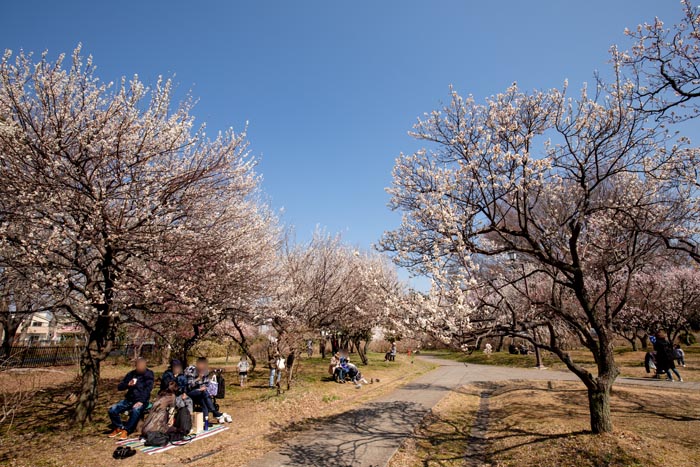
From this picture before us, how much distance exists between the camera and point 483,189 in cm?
839

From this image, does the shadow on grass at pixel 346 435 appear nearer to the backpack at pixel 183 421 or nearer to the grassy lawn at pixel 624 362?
the backpack at pixel 183 421

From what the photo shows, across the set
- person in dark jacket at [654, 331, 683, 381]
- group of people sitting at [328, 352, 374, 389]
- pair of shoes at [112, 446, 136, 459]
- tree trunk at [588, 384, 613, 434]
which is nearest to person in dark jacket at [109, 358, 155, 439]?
pair of shoes at [112, 446, 136, 459]

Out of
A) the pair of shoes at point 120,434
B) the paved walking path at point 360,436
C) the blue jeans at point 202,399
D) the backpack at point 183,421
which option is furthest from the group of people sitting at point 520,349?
the pair of shoes at point 120,434

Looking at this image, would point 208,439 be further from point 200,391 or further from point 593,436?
point 593,436

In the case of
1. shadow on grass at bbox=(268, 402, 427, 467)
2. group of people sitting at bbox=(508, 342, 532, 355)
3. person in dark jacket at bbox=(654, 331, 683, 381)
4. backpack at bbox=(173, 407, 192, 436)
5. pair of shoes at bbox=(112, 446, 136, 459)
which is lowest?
group of people sitting at bbox=(508, 342, 532, 355)

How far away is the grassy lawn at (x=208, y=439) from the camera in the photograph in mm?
6496

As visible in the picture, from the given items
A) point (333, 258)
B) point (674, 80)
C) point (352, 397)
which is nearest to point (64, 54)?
point (674, 80)

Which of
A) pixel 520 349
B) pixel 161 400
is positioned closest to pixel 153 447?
pixel 161 400

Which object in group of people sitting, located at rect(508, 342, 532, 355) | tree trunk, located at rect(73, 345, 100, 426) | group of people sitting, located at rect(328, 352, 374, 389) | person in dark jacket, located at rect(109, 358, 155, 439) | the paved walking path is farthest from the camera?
group of people sitting, located at rect(508, 342, 532, 355)

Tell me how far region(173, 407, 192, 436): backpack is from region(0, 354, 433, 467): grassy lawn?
1.41 feet

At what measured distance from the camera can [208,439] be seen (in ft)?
25.9

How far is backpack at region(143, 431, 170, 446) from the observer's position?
718 centimetres

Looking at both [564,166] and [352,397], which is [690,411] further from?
[352,397]

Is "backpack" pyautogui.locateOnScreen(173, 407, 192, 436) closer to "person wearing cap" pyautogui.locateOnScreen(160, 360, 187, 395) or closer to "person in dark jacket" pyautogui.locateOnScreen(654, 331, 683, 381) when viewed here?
"person wearing cap" pyautogui.locateOnScreen(160, 360, 187, 395)
